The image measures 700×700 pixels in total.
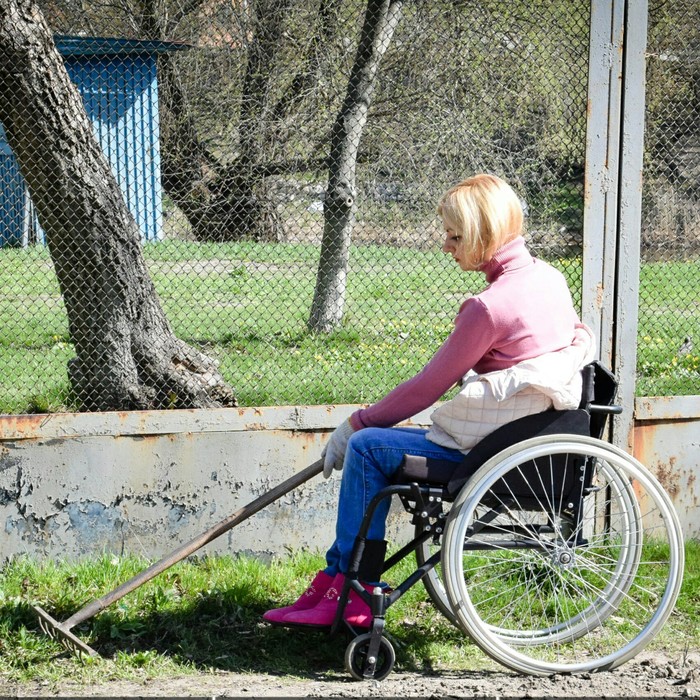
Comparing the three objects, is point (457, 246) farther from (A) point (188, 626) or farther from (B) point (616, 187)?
(A) point (188, 626)

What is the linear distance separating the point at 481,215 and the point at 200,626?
73.3 inches

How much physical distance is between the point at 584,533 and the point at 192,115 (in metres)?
2.45

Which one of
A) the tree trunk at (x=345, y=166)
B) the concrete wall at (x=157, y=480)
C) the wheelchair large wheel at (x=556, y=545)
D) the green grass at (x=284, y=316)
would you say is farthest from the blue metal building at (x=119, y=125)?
the wheelchair large wheel at (x=556, y=545)

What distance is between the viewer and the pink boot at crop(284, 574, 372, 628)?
3.43 m

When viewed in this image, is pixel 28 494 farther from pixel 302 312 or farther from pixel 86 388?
pixel 302 312

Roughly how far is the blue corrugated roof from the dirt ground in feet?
8.08

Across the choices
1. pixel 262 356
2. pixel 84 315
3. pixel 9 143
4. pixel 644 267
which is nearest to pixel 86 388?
pixel 84 315

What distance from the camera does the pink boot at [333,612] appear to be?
3.43m

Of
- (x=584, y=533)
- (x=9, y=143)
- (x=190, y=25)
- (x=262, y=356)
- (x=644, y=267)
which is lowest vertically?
(x=584, y=533)

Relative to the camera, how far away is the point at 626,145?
430 centimetres

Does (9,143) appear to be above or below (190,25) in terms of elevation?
below

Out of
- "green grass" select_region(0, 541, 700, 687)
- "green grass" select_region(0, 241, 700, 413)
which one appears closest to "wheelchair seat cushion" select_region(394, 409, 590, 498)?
"green grass" select_region(0, 541, 700, 687)

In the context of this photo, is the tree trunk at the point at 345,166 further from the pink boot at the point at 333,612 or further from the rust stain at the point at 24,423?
the pink boot at the point at 333,612

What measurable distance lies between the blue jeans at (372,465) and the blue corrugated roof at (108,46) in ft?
6.24
